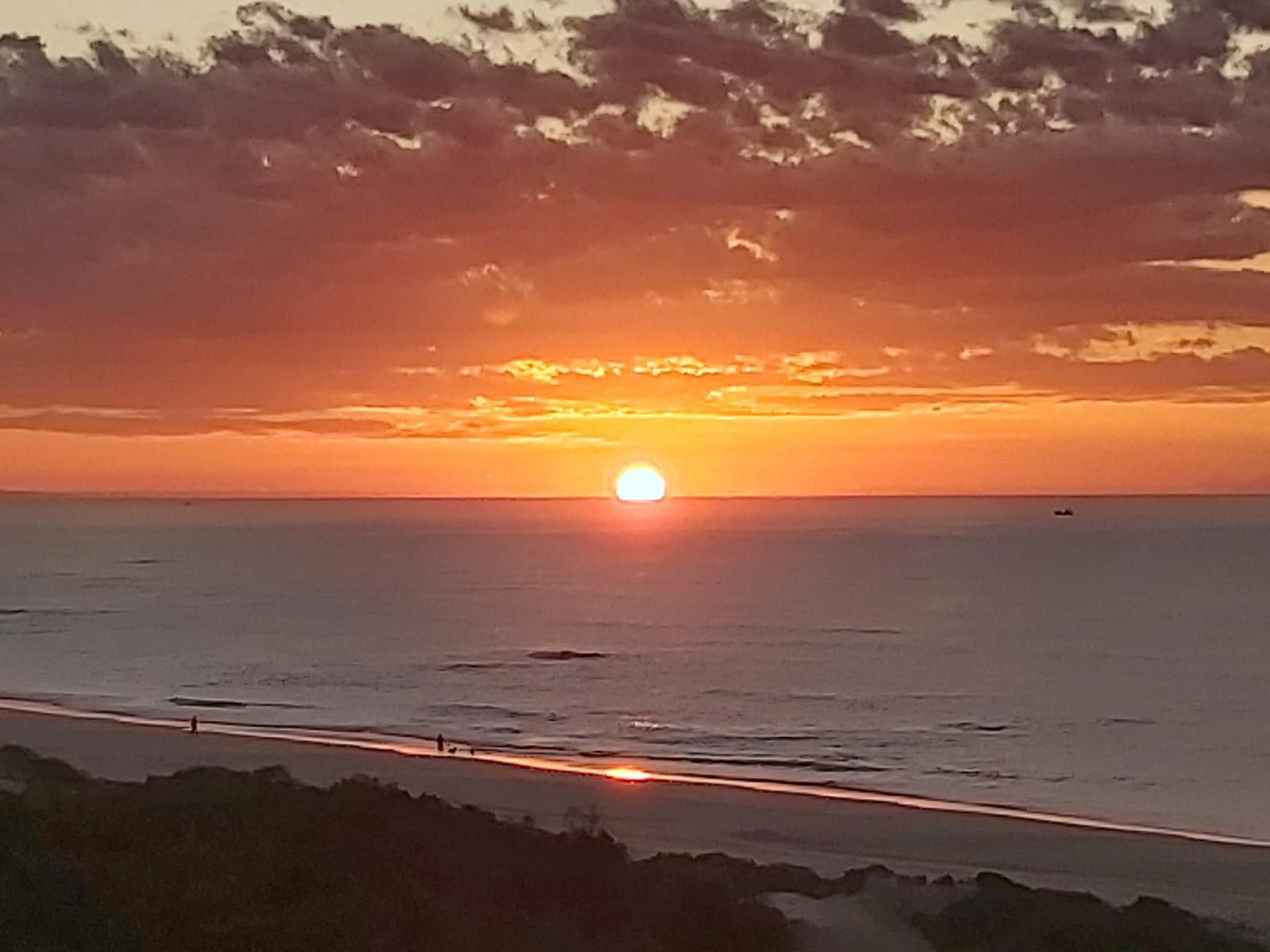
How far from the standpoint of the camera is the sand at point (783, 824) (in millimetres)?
29328

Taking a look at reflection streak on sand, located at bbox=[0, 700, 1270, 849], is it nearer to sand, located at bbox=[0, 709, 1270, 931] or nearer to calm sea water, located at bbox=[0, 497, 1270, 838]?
sand, located at bbox=[0, 709, 1270, 931]

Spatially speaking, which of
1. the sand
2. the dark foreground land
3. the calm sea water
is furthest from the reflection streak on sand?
the dark foreground land

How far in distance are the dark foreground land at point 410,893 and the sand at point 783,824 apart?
6496mm

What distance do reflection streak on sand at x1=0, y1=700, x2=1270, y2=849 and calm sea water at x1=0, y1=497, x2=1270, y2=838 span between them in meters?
1.76

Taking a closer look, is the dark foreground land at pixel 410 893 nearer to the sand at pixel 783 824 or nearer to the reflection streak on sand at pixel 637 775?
the sand at pixel 783 824

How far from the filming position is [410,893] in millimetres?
14547

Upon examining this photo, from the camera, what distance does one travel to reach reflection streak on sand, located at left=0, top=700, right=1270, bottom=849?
3753cm

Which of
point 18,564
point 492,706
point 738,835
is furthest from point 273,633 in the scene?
point 18,564

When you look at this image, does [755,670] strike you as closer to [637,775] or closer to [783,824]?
[637,775]

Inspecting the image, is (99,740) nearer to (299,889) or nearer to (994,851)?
(994,851)

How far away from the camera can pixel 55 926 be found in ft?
40.5

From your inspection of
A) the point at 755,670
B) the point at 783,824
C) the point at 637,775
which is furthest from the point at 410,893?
the point at 755,670

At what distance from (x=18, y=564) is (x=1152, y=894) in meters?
172

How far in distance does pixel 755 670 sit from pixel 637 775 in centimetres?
3163
